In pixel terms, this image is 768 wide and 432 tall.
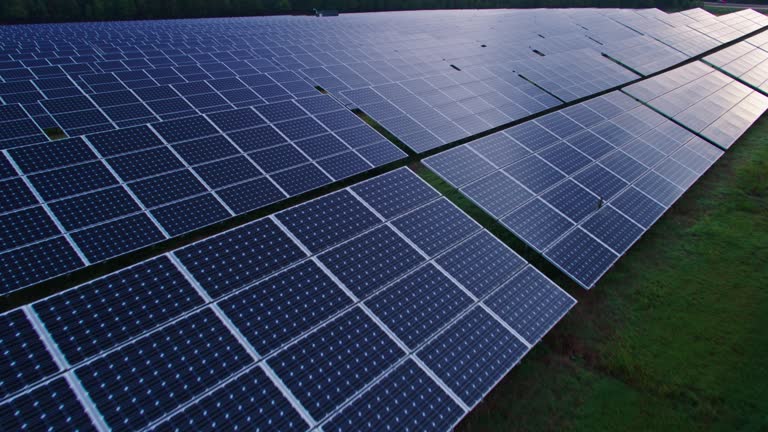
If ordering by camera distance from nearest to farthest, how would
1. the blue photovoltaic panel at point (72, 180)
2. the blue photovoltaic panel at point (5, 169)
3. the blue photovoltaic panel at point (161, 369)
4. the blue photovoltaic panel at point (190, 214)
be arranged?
the blue photovoltaic panel at point (161, 369) < the blue photovoltaic panel at point (5, 169) < the blue photovoltaic panel at point (72, 180) < the blue photovoltaic panel at point (190, 214)

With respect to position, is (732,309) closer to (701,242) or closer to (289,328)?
(701,242)

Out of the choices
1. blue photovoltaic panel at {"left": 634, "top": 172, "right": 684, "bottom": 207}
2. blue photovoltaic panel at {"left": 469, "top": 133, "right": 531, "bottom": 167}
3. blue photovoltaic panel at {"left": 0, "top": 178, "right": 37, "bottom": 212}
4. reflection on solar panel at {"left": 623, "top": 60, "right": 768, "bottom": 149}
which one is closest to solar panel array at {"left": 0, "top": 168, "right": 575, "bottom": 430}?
blue photovoltaic panel at {"left": 0, "top": 178, "right": 37, "bottom": 212}

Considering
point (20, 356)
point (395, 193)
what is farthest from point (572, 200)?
point (20, 356)

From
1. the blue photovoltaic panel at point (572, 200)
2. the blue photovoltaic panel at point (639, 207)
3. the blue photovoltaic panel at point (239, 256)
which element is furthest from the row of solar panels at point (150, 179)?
the blue photovoltaic panel at point (639, 207)

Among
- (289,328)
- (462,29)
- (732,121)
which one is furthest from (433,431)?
(462,29)

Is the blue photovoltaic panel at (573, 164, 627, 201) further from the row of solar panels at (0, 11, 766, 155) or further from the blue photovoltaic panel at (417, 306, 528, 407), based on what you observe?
the blue photovoltaic panel at (417, 306, 528, 407)

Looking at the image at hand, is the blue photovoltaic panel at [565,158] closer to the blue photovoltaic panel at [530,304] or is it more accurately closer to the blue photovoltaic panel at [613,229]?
the blue photovoltaic panel at [613,229]
